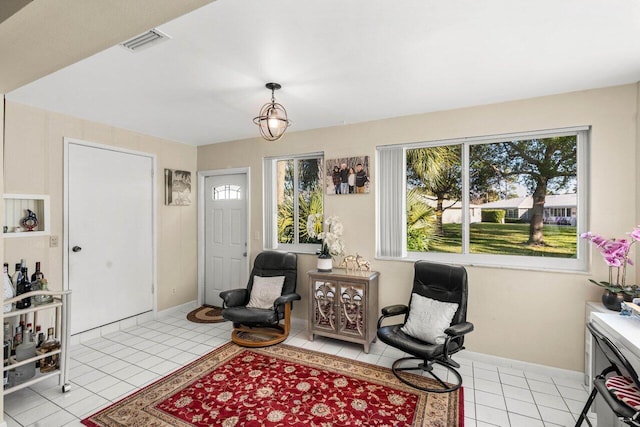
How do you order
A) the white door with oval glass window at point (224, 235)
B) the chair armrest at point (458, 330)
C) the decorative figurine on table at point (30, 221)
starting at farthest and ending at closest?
the white door with oval glass window at point (224, 235), the decorative figurine on table at point (30, 221), the chair armrest at point (458, 330)

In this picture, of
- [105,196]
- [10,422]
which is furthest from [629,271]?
[105,196]

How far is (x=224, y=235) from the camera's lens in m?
4.60

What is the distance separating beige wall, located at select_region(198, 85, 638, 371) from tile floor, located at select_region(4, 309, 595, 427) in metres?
0.31

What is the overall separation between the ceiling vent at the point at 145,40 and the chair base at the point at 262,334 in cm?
272

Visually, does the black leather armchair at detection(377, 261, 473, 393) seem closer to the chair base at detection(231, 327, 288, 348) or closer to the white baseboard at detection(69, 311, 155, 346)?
the chair base at detection(231, 327, 288, 348)

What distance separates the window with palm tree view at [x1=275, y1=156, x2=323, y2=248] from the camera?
401 centimetres

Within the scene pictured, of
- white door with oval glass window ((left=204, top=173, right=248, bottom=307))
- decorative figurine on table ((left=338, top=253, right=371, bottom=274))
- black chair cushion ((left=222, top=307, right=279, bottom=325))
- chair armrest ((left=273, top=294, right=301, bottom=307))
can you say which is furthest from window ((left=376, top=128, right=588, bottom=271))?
white door with oval glass window ((left=204, top=173, right=248, bottom=307))

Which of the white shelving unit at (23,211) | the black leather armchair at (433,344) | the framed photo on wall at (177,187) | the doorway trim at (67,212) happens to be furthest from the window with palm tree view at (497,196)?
the white shelving unit at (23,211)

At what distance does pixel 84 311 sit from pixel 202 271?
1.57m

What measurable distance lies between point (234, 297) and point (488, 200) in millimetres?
3010

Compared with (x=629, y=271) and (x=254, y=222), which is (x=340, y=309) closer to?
(x=254, y=222)

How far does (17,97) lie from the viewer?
9.02 ft

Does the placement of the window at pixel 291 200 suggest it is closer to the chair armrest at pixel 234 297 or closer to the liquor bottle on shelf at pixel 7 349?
the chair armrest at pixel 234 297

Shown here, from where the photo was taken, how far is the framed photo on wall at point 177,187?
4.29 m
